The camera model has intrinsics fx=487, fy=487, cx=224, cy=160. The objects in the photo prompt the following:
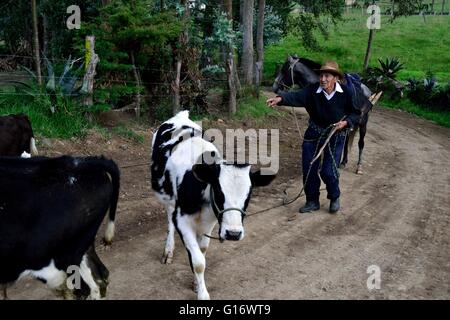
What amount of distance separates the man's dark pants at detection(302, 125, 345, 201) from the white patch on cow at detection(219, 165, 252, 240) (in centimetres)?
311

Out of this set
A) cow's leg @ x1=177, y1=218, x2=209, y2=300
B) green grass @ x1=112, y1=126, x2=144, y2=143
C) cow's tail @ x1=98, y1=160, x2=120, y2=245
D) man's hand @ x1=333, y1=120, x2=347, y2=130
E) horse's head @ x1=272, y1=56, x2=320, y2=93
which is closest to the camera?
cow's tail @ x1=98, y1=160, x2=120, y2=245

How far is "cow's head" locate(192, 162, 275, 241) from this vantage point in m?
4.42

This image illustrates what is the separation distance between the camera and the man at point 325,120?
23.5 feet

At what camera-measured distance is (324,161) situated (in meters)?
7.50

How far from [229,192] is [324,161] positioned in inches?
134

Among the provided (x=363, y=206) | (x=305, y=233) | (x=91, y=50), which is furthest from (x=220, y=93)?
(x=305, y=233)

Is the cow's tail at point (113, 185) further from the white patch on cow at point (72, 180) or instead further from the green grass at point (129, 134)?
the green grass at point (129, 134)

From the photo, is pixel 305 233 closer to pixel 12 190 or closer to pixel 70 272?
pixel 70 272

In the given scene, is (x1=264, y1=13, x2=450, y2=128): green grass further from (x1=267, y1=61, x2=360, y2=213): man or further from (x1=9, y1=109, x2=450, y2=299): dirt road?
(x1=267, y1=61, x2=360, y2=213): man

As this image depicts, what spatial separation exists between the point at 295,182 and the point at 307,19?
17.9 metres

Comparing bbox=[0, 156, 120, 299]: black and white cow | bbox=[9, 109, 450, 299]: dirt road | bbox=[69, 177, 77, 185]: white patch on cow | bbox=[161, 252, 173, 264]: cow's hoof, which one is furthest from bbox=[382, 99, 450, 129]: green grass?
bbox=[69, 177, 77, 185]: white patch on cow

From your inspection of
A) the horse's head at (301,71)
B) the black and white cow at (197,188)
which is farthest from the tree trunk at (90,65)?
the black and white cow at (197,188)

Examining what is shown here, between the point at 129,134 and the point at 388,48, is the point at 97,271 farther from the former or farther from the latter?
the point at 388,48

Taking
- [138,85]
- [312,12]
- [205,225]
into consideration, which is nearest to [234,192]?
[205,225]
